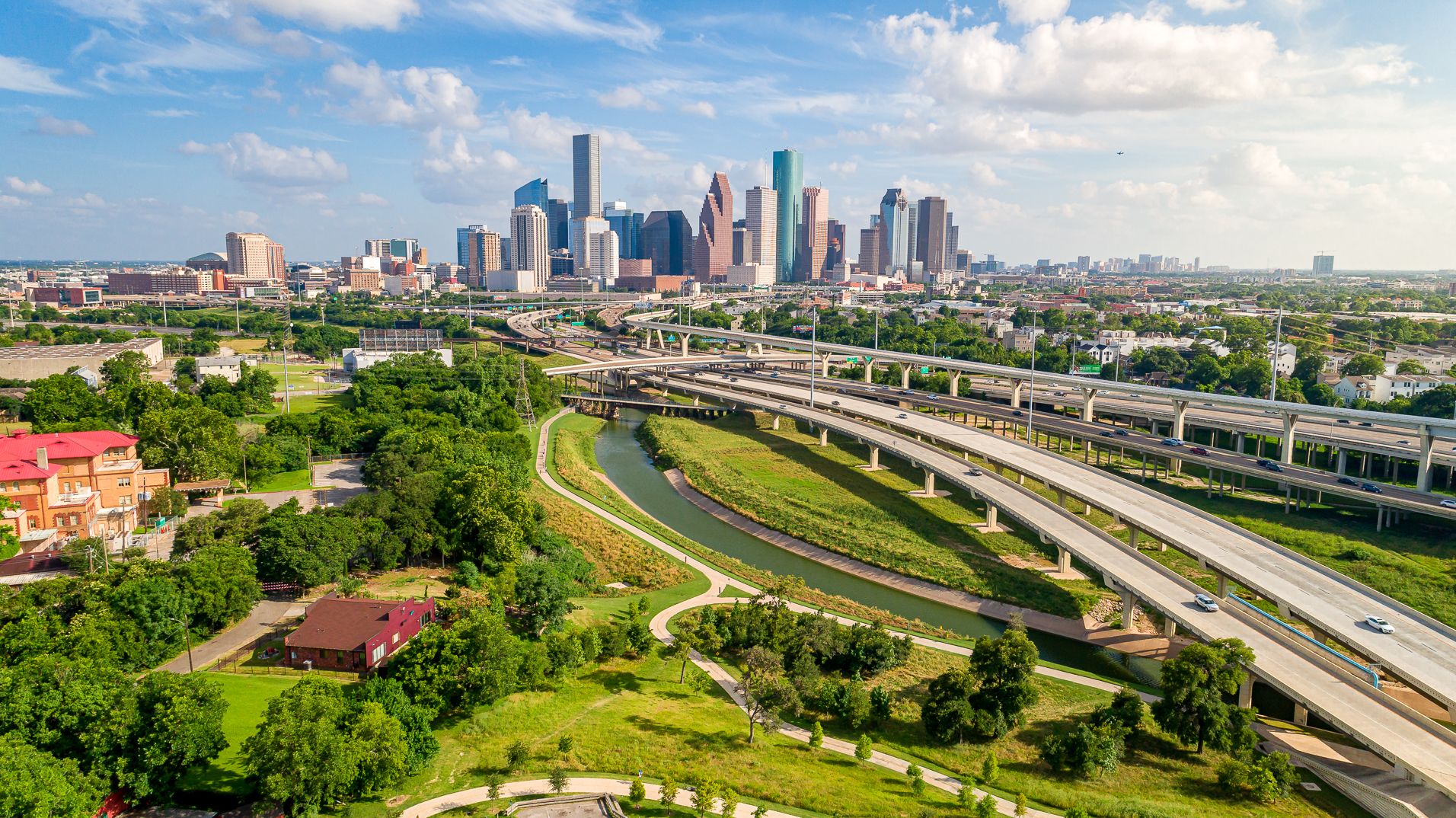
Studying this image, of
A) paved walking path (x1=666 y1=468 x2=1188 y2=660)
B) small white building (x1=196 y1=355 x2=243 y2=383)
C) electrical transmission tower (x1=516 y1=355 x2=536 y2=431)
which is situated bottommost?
paved walking path (x1=666 y1=468 x2=1188 y2=660)

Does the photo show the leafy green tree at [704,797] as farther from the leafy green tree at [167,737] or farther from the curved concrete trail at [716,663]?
the leafy green tree at [167,737]

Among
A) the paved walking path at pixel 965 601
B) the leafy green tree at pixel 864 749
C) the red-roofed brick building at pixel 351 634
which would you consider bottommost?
the paved walking path at pixel 965 601

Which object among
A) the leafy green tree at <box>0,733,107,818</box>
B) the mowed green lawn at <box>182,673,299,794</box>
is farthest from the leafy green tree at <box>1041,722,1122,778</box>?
the leafy green tree at <box>0,733,107,818</box>

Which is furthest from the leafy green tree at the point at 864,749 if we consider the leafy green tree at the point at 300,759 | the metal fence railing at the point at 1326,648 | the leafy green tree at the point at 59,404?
the leafy green tree at the point at 59,404

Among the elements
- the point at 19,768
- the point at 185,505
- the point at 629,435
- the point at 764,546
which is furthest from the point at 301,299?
the point at 19,768

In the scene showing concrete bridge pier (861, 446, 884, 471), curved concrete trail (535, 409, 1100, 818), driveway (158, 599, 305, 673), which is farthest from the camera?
concrete bridge pier (861, 446, 884, 471)

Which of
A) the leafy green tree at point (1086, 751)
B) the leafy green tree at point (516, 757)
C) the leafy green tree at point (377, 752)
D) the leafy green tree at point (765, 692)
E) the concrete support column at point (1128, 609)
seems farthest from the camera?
the concrete support column at point (1128, 609)

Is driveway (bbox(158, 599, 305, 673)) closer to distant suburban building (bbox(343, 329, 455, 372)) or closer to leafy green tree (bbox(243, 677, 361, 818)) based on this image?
leafy green tree (bbox(243, 677, 361, 818))
